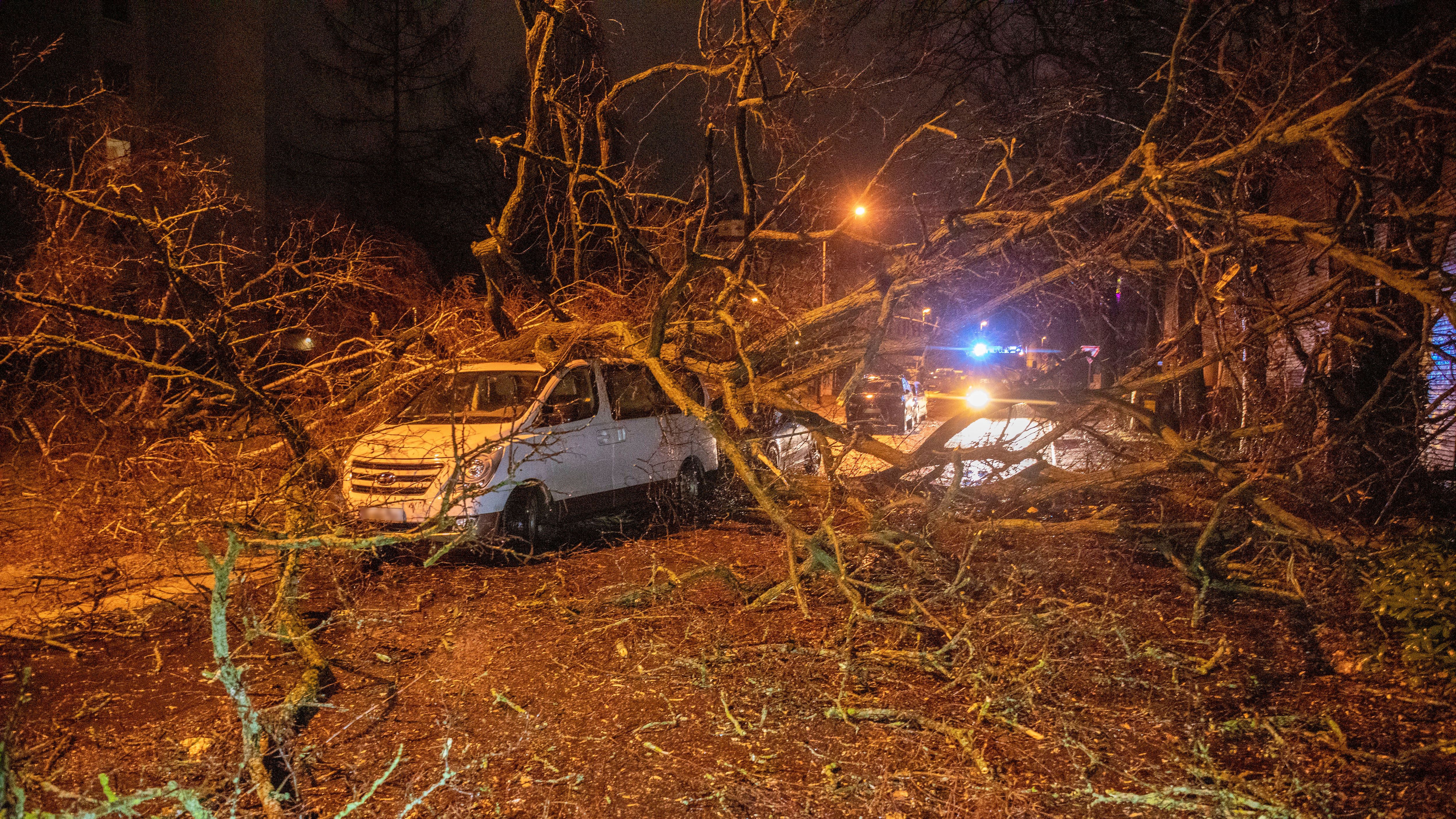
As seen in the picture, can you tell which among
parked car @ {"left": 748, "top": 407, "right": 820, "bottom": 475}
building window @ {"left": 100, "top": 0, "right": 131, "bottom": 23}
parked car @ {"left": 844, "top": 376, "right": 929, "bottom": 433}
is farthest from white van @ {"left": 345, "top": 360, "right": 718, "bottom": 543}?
building window @ {"left": 100, "top": 0, "right": 131, "bottom": 23}

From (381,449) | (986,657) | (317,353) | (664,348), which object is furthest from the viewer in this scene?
(317,353)

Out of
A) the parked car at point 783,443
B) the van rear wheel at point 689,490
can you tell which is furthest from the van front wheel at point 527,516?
the parked car at point 783,443

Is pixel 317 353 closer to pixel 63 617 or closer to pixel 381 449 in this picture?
pixel 381 449

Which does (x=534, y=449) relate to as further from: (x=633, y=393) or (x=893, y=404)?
(x=893, y=404)

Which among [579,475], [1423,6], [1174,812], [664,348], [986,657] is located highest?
[1423,6]

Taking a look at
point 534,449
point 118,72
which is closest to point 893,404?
point 534,449

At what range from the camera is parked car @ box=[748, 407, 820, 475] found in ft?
24.7

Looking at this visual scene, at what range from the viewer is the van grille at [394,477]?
6840 mm

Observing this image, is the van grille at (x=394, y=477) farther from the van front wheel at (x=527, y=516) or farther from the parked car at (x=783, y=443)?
the parked car at (x=783, y=443)

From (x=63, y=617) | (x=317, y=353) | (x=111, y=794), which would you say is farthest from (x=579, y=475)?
(x=317, y=353)

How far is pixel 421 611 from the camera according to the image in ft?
19.3

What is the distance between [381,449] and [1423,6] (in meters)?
10.5

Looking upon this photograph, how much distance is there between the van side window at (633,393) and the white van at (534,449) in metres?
0.01

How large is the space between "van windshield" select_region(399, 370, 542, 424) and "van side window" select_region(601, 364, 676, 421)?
32.7 inches
